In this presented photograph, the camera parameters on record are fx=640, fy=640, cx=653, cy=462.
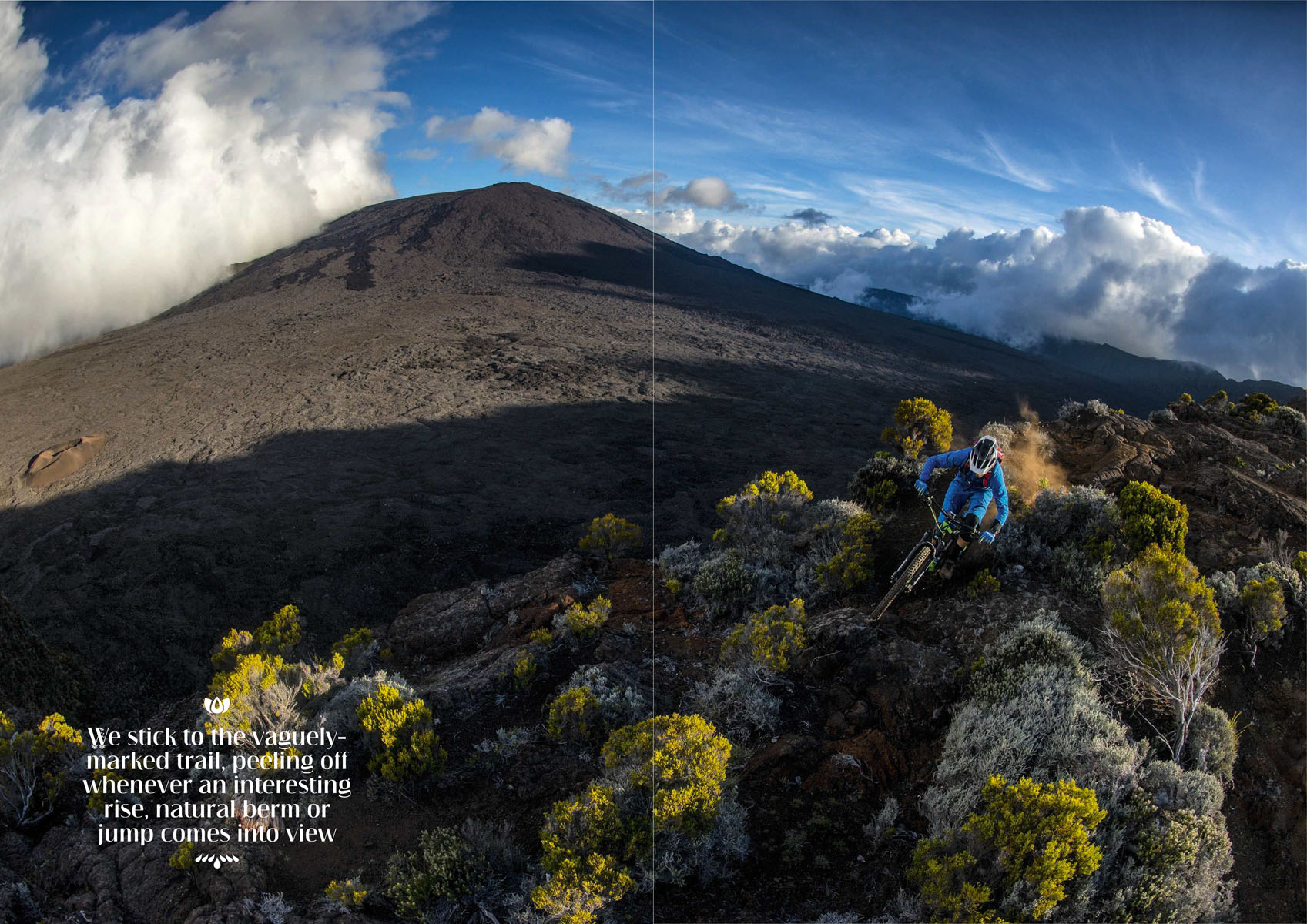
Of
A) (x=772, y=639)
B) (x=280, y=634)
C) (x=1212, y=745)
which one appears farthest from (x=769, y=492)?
(x=280, y=634)

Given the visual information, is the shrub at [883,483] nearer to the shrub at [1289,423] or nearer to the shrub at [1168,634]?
the shrub at [1168,634]

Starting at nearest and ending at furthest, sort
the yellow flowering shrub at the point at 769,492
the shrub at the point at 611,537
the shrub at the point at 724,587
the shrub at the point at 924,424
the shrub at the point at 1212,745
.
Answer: the shrub at the point at 1212,745 < the shrub at the point at 724,587 < the yellow flowering shrub at the point at 769,492 < the shrub at the point at 611,537 < the shrub at the point at 924,424

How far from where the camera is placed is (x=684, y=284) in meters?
50.2

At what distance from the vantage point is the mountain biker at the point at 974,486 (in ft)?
12.4

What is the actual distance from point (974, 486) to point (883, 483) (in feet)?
10.4

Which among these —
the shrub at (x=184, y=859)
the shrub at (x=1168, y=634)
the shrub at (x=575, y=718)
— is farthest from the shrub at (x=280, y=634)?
the shrub at (x=1168, y=634)

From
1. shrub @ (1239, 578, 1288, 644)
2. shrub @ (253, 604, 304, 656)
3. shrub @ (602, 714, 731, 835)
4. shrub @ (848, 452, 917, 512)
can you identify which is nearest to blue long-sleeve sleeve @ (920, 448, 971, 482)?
shrub @ (602, 714, 731, 835)

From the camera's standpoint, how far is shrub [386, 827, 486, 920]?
332 cm

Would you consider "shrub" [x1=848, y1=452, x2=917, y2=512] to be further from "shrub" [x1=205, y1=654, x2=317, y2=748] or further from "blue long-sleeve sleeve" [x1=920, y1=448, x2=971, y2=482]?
"shrub" [x1=205, y1=654, x2=317, y2=748]

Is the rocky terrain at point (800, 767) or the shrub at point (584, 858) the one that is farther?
the rocky terrain at point (800, 767)

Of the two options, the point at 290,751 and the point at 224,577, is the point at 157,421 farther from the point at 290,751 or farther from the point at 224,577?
the point at 290,751

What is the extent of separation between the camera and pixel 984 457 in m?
3.76

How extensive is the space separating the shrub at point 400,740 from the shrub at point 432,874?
28.6 inches

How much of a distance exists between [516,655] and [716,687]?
6.68 ft
